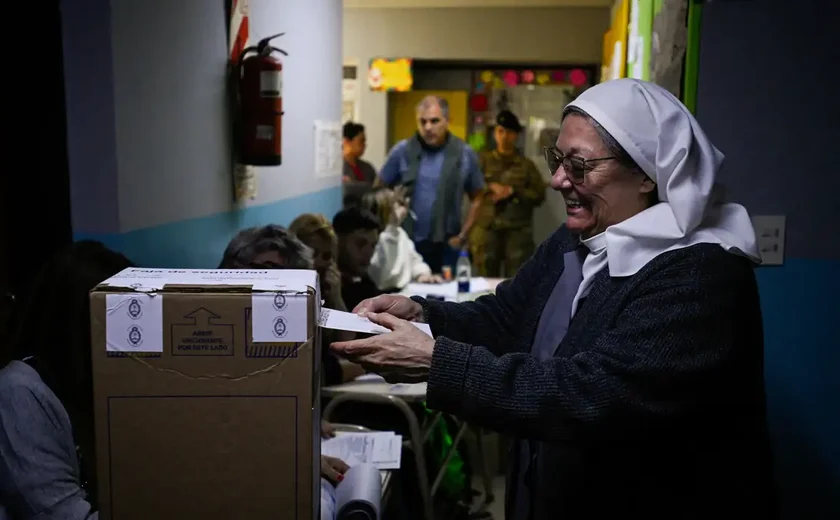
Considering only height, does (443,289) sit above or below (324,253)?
below

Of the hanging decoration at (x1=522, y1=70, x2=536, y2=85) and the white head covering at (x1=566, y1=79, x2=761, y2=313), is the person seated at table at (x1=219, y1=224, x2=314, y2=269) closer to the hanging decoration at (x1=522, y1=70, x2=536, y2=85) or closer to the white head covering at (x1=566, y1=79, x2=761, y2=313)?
the white head covering at (x1=566, y1=79, x2=761, y2=313)

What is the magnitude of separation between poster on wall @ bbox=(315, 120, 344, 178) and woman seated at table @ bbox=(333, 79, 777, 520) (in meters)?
2.54

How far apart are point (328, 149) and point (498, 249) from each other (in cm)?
188

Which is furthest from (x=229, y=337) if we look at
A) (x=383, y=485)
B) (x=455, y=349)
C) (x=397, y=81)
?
(x=397, y=81)

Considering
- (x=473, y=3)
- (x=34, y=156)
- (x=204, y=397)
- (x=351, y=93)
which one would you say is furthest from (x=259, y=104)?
(x=351, y=93)

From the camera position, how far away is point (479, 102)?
6363mm

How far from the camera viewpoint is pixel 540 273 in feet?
5.00

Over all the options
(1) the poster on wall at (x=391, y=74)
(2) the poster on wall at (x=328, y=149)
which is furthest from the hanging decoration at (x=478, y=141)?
(2) the poster on wall at (x=328, y=149)

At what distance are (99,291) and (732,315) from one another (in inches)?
34.4

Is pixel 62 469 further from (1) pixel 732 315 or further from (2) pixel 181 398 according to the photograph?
(1) pixel 732 315

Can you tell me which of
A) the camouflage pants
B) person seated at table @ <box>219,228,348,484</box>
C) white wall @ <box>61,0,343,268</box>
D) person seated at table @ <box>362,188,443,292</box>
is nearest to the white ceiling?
the camouflage pants

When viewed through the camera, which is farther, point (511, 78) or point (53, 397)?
point (511, 78)

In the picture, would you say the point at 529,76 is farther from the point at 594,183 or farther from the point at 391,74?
the point at 594,183

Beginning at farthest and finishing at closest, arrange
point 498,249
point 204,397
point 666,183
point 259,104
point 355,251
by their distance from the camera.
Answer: point 498,249 < point 355,251 < point 259,104 < point 666,183 < point 204,397
